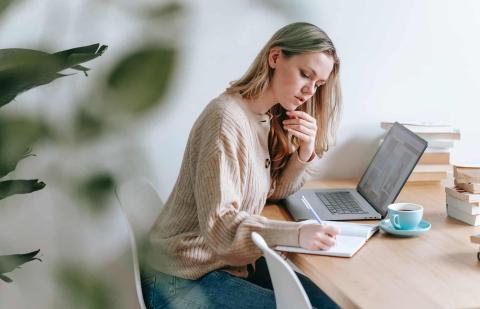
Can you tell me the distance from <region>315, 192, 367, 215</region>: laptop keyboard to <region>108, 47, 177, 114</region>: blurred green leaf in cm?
158

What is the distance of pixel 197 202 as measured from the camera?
5.13ft

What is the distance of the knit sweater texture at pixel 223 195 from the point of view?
148 cm

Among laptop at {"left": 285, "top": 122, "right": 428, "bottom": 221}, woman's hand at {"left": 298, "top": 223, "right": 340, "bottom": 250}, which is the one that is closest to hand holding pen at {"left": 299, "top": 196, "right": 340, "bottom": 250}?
woman's hand at {"left": 298, "top": 223, "right": 340, "bottom": 250}

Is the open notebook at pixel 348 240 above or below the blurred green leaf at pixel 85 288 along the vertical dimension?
below

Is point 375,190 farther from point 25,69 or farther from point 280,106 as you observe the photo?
point 25,69

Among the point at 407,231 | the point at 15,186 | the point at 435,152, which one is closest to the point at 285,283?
the point at 407,231

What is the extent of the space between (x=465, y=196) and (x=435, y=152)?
491 mm

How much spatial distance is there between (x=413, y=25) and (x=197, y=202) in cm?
109

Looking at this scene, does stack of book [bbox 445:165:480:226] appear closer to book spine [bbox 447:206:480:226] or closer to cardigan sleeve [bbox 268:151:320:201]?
book spine [bbox 447:206:480:226]

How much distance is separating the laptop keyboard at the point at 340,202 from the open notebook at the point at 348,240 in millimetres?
122

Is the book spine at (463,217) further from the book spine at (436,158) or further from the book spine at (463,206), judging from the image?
the book spine at (436,158)

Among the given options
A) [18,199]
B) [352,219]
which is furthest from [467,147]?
[18,199]

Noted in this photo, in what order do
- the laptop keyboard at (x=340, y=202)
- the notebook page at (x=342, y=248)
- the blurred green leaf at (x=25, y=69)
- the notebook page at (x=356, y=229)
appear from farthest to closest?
the laptop keyboard at (x=340, y=202)
the notebook page at (x=356, y=229)
the notebook page at (x=342, y=248)
the blurred green leaf at (x=25, y=69)

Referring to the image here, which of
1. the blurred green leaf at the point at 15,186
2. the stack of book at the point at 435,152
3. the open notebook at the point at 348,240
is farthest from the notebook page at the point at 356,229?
the blurred green leaf at the point at 15,186
